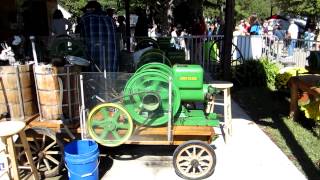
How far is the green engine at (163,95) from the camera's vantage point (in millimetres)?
5207

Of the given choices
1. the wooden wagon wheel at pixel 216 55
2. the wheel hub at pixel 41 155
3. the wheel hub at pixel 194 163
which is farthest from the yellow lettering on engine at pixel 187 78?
the wooden wagon wheel at pixel 216 55

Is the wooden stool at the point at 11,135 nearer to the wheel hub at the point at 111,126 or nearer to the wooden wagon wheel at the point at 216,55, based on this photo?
the wheel hub at the point at 111,126

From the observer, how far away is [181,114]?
18.5ft

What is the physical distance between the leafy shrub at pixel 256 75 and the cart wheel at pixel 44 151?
259 inches

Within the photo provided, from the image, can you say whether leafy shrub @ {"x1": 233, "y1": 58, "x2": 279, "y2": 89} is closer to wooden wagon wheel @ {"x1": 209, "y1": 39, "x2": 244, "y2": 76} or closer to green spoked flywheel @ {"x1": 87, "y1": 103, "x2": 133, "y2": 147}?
wooden wagon wheel @ {"x1": 209, "y1": 39, "x2": 244, "y2": 76}

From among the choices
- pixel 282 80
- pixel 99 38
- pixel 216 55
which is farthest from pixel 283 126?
pixel 216 55

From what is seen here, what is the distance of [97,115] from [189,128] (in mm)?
1196

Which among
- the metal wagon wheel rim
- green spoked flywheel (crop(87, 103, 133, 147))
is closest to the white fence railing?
the metal wagon wheel rim

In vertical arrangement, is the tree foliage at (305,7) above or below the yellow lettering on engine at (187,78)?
above

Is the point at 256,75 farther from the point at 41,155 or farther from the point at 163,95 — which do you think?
the point at 41,155

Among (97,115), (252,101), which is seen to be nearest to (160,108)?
(97,115)

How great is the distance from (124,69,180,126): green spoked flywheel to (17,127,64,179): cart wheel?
1.02 m

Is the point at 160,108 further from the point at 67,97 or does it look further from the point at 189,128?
the point at 67,97

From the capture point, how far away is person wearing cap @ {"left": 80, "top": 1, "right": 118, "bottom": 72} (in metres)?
6.75
